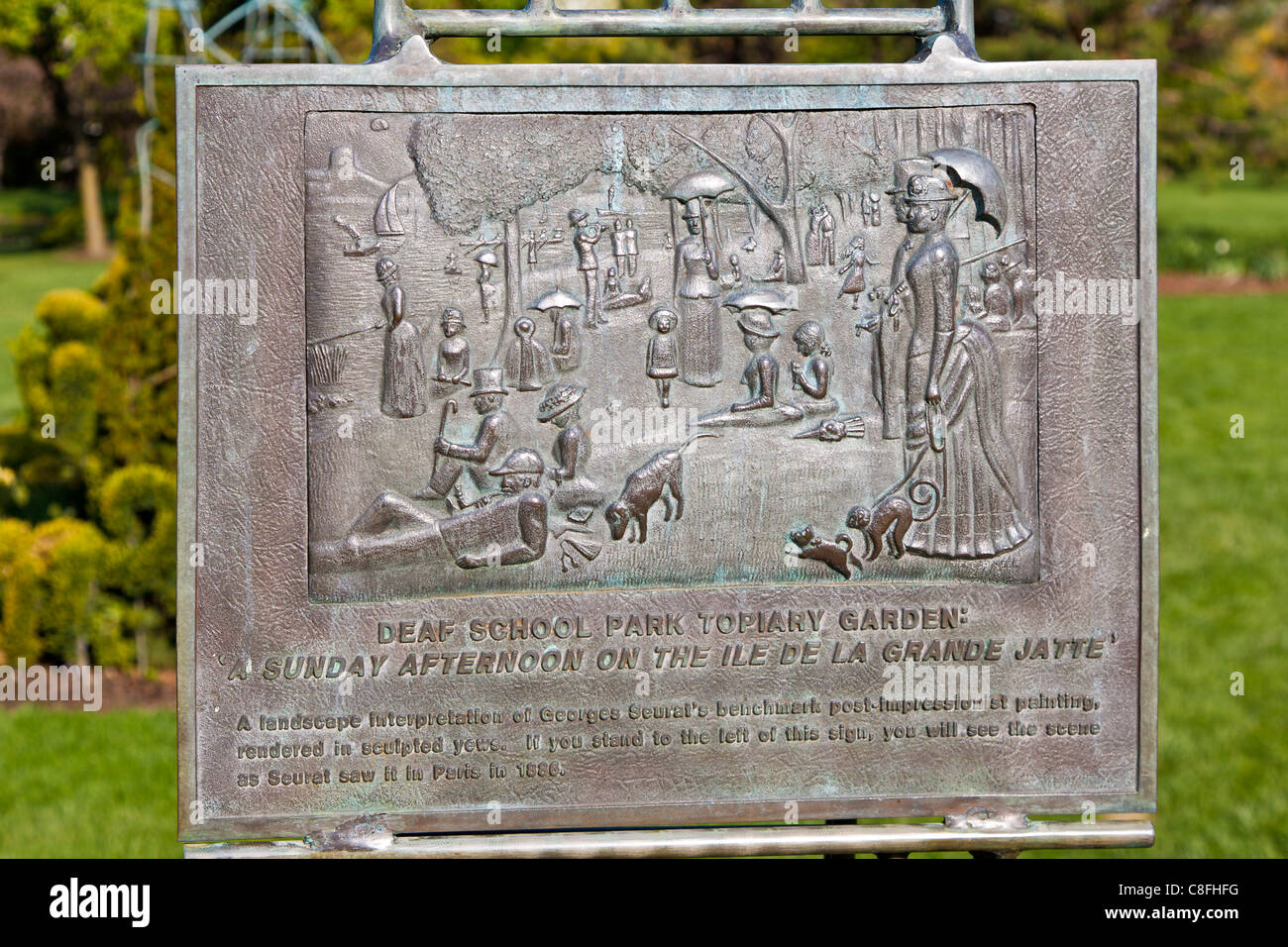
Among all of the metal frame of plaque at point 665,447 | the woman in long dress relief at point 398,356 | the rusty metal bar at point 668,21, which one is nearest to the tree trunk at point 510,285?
the metal frame of plaque at point 665,447

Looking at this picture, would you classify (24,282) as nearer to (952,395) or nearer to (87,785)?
(87,785)

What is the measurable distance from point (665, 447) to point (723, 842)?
1125mm

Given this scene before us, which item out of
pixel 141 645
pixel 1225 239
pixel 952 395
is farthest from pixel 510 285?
pixel 1225 239

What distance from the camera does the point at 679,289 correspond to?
3785 mm

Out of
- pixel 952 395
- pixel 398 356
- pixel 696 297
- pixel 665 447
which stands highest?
pixel 696 297

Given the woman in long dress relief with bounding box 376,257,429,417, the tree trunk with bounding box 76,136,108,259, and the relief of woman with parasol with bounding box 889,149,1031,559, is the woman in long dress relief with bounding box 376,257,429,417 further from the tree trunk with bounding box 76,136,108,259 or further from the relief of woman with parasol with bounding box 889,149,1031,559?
the tree trunk with bounding box 76,136,108,259

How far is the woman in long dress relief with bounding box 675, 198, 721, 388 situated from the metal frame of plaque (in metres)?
0.01

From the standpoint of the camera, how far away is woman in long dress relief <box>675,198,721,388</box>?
12.4 ft

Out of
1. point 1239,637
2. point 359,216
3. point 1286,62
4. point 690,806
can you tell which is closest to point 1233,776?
point 1239,637

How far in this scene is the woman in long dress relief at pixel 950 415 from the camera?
149 inches

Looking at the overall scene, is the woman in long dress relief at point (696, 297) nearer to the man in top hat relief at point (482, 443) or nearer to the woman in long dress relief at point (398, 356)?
the man in top hat relief at point (482, 443)

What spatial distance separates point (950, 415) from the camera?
12.6ft

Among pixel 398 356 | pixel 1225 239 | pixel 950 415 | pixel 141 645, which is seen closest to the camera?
pixel 398 356

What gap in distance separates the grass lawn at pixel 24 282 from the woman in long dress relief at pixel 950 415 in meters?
12.3
